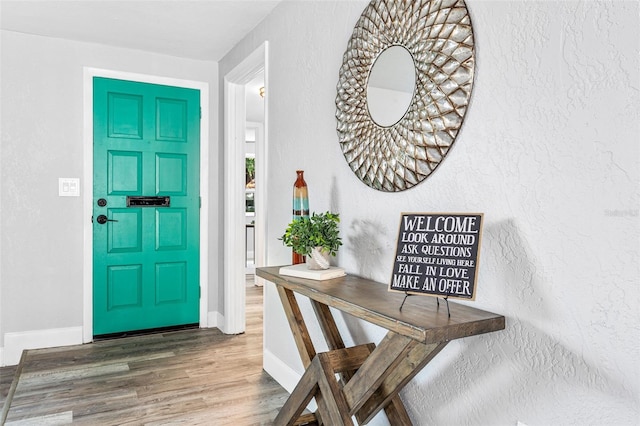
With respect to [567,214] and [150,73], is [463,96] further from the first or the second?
[150,73]

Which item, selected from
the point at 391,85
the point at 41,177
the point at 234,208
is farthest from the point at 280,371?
the point at 41,177

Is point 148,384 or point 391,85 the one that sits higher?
point 391,85

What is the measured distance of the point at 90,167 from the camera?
11.0ft

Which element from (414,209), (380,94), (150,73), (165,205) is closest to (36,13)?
(150,73)

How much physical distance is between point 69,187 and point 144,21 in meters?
1.31

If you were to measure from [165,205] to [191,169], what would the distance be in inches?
14.2

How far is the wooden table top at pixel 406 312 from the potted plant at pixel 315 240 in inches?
7.1

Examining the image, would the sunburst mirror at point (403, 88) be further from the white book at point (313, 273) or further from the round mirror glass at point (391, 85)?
the white book at point (313, 273)

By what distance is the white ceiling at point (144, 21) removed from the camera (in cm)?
270

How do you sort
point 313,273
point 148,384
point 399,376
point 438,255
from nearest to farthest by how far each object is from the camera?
point 438,255, point 399,376, point 313,273, point 148,384

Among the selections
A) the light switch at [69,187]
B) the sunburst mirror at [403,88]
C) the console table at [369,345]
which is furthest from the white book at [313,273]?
the light switch at [69,187]

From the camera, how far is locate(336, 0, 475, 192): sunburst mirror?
1416 mm

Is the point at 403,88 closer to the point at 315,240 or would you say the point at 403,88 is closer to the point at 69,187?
→ the point at 315,240

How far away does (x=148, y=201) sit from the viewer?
11.6 ft
